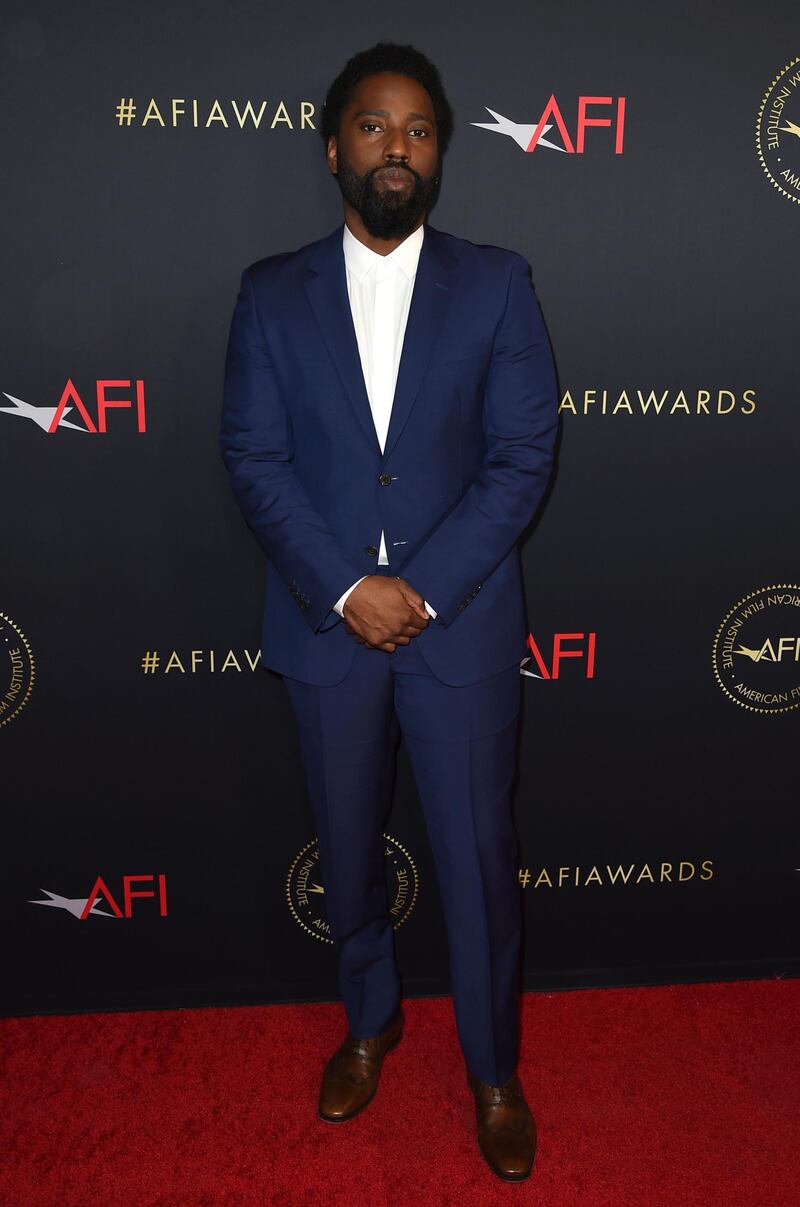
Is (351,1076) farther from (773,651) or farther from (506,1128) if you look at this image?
(773,651)

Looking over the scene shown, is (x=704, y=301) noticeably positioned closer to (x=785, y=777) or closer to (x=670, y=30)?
(x=670, y=30)

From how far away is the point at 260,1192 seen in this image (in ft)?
6.74

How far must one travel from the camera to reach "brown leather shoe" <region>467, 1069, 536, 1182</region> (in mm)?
2080

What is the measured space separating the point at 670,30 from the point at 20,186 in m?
1.31

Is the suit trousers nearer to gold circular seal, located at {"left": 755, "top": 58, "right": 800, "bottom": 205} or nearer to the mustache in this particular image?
the mustache

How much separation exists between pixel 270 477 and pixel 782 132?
4.14 feet

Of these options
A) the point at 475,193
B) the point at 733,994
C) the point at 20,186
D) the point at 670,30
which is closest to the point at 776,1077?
the point at 733,994

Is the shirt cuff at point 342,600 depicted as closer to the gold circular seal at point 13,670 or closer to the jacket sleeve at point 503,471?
the jacket sleeve at point 503,471

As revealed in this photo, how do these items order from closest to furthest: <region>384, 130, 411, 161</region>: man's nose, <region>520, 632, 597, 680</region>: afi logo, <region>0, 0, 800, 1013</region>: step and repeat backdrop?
1. <region>384, 130, 411, 161</region>: man's nose
2. <region>0, 0, 800, 1013</region>: step and repeat backdrop
3. <region>520, 632, 597, 680</region>: afi logo

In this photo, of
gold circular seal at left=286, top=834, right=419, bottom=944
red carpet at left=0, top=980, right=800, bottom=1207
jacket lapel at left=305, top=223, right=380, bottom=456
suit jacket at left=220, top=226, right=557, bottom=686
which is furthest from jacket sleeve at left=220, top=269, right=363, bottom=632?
red carpet at left=0, top=980, right=800, bottom=1207

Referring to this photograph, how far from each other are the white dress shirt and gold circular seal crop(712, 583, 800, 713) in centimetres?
91

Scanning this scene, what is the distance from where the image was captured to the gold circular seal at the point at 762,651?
246 cm

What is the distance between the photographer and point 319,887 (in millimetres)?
2592

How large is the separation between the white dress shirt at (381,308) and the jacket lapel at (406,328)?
30mm
